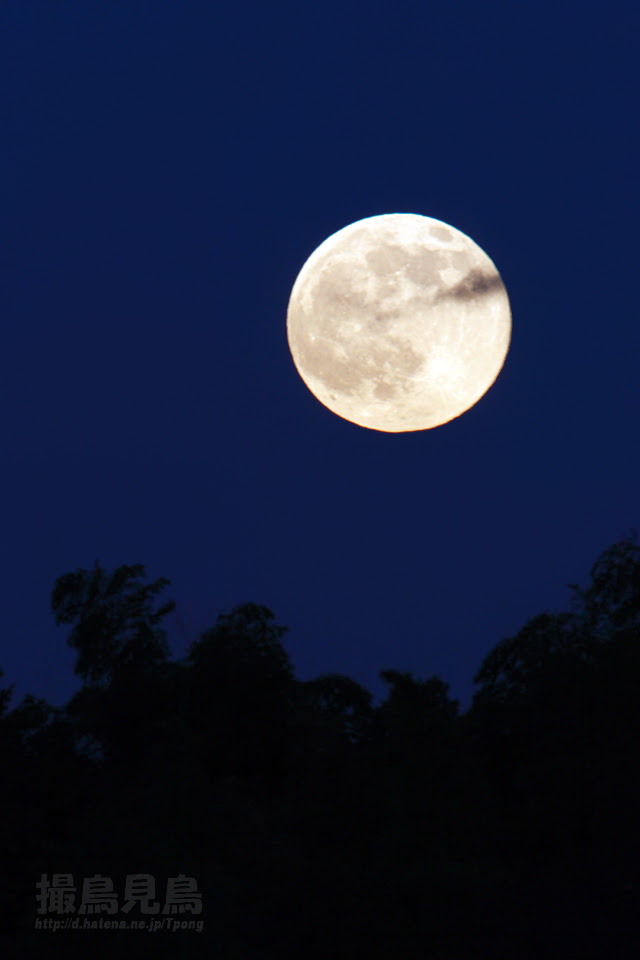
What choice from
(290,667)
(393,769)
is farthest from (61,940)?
(290,667)

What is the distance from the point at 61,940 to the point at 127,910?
1.08 m

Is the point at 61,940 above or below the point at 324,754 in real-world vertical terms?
below

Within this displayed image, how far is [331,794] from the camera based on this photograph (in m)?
22.1

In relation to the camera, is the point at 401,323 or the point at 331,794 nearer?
the point at 401,323

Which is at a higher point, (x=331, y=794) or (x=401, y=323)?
(x=401, y=323)

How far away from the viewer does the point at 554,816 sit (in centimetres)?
2128

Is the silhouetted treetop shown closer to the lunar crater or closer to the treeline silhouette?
the treeline silhouette

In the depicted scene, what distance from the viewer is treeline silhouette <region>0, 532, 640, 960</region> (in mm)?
17328

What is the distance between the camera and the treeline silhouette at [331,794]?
1733cm

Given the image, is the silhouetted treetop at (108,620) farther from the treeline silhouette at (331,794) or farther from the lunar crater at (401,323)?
the lunar crater at (401,323)

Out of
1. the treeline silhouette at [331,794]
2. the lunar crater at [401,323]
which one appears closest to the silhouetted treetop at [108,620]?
the treeline silhouette at [331,794]

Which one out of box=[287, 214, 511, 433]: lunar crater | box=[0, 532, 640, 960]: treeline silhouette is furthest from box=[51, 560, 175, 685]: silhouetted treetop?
box=[287, 214, 511, 433]: lunar crater

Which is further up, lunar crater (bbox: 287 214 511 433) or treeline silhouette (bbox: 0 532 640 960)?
lunar crater (bbox: 287 214 511 433)

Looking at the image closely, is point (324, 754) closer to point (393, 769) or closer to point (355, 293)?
point (393, 769)
